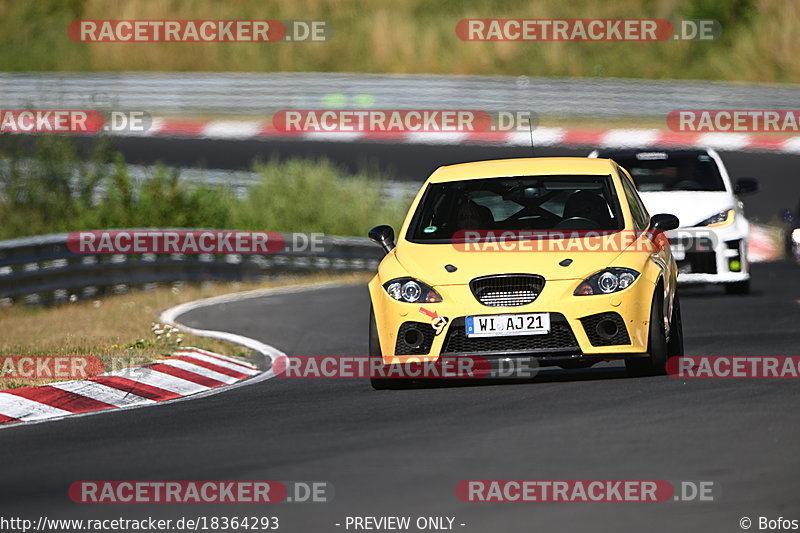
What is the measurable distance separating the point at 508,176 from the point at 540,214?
357 millimetres

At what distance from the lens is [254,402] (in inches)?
438

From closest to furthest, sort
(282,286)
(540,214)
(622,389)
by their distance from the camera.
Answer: (622,389) → (540,214) → (282,286)

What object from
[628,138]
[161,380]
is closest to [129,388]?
[161,380]

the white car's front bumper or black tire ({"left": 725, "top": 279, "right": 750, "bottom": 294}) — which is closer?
the white car's front bumper

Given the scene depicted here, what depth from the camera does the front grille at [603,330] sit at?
10.8 meters

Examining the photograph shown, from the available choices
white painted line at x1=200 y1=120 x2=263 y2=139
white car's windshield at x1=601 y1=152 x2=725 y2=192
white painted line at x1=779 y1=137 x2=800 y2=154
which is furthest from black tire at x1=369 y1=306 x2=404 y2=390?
white painted line at x1=200 y1=120 x2=263 y2=139

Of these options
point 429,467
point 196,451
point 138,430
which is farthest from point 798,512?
point 138,430

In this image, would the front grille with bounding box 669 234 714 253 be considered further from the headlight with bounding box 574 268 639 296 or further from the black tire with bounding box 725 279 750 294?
the headlight with bounding box 574 268 639 296

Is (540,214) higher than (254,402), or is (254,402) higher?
(540,214)

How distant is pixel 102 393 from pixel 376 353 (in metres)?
2.05

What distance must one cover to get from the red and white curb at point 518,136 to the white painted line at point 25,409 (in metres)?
20.7

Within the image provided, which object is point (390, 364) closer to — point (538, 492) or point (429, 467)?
point (429, 467)

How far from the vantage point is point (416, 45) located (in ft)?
141

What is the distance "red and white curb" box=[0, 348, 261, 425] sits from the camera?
11.3m
